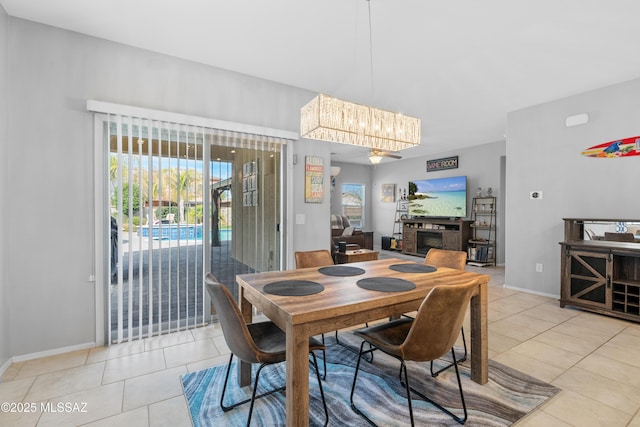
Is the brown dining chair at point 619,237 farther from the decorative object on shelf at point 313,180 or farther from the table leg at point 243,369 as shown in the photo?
the table leg at point 243,369

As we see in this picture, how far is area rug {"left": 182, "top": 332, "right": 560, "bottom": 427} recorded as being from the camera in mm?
1727

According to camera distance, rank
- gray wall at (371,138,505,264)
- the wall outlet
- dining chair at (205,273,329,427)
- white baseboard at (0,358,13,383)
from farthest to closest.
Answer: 1. gray wall at (371,138,505,264)
2. the wall outlet
3. white baseboard at (0,358,13,383)
4. dining chair at (205,273,329,427)

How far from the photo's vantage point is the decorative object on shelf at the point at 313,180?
12.3ft

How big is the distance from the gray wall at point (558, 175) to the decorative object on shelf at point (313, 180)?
116 inches

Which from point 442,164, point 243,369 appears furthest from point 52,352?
point 442,164

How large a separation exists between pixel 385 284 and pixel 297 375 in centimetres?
80

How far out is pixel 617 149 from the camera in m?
3.56

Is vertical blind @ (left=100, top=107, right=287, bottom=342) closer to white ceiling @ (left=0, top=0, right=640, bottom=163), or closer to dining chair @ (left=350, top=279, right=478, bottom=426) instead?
white ceiling @ (left=0, top=0, right=640, bottom=163)

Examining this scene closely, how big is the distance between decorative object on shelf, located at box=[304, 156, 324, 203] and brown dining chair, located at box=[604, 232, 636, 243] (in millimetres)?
3443

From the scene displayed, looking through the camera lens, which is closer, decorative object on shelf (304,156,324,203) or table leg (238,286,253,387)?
→ table leg (238,286,253,387)

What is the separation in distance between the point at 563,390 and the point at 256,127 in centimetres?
344

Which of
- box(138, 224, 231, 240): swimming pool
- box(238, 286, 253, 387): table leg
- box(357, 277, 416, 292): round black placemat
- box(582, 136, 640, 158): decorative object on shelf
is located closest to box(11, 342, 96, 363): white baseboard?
box(138, 224, 231, 240): swimming pool

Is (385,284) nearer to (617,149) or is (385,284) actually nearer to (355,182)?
(617,149)

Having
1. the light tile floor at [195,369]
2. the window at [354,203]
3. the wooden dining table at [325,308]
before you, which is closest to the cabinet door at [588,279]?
the light tile floor at [195,369]
